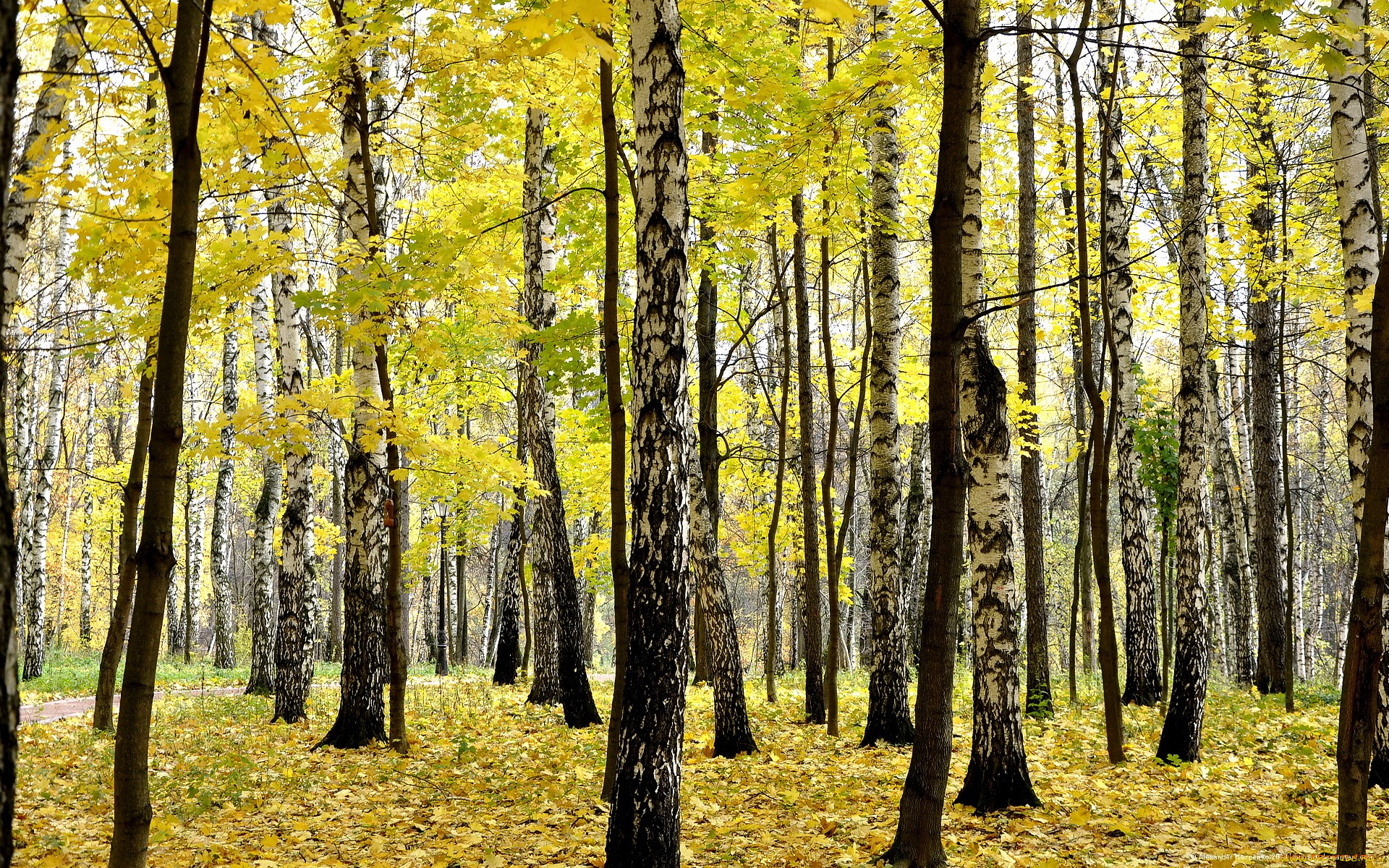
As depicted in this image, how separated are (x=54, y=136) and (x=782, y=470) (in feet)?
25.7

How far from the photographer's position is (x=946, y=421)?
4066mm

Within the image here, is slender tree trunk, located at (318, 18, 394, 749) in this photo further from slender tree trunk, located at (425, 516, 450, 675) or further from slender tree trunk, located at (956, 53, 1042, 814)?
slender tree trunk, located at (425, 516, 450, 675)

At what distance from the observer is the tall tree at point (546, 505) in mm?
10086

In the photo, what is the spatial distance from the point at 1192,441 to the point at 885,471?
114 inches

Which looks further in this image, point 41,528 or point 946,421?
point 41,528

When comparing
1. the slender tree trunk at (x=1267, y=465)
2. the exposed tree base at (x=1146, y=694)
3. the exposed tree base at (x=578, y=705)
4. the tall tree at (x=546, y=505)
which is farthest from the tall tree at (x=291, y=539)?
the slender tree trunk at (x=1267, y=465)

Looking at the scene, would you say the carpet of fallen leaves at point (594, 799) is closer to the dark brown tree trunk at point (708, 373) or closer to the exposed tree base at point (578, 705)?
the exposed tree base at point (578, 705)

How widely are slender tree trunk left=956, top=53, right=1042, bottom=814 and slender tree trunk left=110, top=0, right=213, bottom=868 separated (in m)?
4.72

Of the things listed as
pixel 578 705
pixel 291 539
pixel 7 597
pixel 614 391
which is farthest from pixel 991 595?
pixel 291 539

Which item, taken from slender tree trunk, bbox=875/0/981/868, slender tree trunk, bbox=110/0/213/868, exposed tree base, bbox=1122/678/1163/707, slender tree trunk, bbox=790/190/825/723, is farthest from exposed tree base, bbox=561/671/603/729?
exposed tree base, bbox=1122/678/1163/707

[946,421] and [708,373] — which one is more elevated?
[708,373]

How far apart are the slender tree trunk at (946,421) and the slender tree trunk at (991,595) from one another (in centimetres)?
195

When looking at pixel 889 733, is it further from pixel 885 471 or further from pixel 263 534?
pixel 263 534

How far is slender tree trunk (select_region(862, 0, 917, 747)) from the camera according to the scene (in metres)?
8.64
